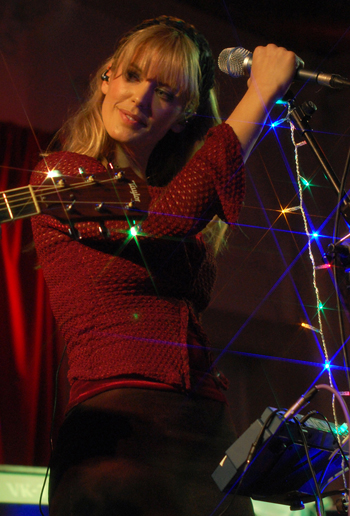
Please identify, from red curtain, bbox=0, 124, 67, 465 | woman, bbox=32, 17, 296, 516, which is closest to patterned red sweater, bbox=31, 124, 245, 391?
woman, bbox=32, 17, 296, 516

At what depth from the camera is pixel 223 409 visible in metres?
0.84

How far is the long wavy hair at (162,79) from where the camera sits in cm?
106

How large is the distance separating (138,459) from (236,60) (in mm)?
750

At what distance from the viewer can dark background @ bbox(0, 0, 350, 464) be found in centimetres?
246

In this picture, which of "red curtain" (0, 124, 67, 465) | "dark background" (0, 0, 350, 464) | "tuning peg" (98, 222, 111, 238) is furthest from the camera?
"dark background" (0, 0, 350, 464)

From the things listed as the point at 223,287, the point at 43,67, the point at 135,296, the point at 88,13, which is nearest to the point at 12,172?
the point at 43,67

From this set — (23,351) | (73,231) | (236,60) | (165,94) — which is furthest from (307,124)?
(23,351)

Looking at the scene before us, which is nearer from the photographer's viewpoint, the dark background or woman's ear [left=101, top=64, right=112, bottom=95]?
woman's ear [left=101, top=64, right=112, bottom=95]

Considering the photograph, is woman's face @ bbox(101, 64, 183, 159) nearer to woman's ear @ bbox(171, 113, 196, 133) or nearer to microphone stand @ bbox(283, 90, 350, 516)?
woman's ear @ bbox(171, 113, 196, 133)

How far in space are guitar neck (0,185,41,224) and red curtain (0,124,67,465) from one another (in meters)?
1.00

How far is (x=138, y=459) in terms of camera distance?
67 cm

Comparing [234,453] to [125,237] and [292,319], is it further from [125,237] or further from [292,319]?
[292,319]

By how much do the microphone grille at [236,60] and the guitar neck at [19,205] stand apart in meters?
0.48

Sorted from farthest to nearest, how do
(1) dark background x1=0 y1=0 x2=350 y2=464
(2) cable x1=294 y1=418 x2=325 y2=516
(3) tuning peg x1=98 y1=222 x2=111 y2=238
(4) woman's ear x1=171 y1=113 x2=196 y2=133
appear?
1. (1) dark background x1=0 y1=0 x2=350 y2=464
2. (4) woman's ear x1=171 y1=113 x2=196 y2=133
3. (3) tuning peg x1=98 y1=222 x2=111 y2=238
4. (2) cable x1=294 y1=418 x2=325 y2=516
